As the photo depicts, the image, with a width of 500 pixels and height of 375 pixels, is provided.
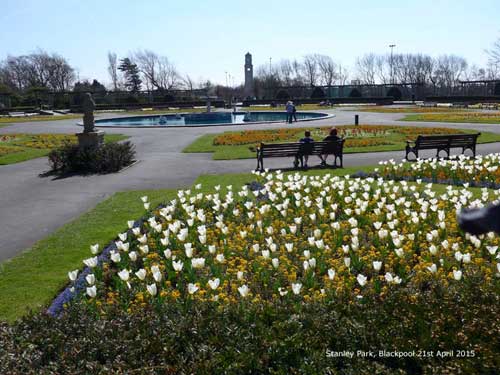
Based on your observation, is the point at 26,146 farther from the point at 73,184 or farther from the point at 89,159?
the point at 73,184

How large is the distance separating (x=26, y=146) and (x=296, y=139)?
1373cm

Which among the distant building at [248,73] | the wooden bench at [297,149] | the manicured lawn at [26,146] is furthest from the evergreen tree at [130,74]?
the wooden bench at [297,149]

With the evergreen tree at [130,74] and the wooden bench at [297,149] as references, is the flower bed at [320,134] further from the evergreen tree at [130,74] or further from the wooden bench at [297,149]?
the evergreen tree at [130,74]

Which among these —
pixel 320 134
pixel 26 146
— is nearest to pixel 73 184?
pixel 26 146

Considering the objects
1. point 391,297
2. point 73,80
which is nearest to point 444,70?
point 73,80

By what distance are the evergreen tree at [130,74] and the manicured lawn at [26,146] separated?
263ft

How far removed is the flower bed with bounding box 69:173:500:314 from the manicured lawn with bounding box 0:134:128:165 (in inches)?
518

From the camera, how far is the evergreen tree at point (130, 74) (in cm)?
10656

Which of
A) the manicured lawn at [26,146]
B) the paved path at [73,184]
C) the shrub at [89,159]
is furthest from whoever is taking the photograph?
the manicured lawn at [26,146]

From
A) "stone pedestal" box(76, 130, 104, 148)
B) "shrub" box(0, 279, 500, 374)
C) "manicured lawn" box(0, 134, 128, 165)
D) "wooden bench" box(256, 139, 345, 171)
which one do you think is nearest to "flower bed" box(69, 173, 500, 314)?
"shrub" box(0, 279, 500, 374)

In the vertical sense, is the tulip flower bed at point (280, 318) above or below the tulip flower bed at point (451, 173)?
below

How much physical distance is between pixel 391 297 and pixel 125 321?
251cm

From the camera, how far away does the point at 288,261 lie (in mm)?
6250

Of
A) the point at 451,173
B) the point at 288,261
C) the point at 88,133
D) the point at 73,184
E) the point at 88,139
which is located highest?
the point at 88,133
